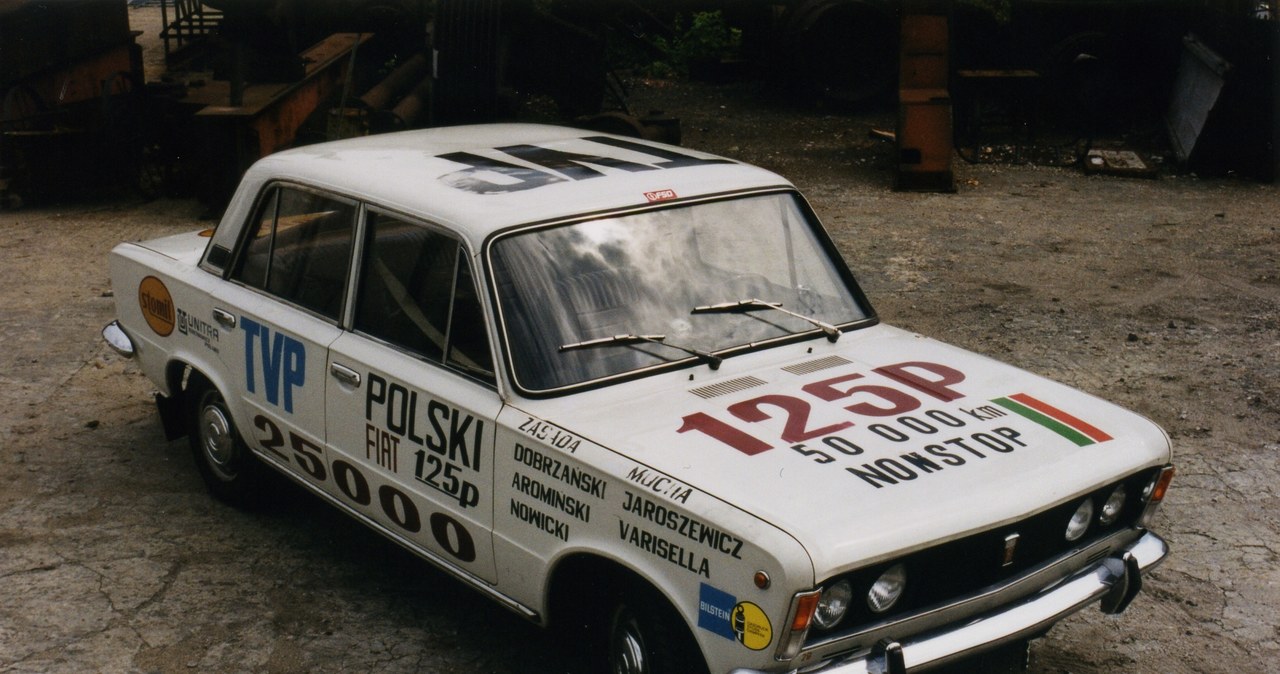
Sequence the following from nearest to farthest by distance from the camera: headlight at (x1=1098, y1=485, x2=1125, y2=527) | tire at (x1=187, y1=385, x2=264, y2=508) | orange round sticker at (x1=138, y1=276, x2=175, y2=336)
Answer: headlight at (x1=1098, y1=485, x2=1125, y2=527) → tire at (x1=187, y1=385, x2=264, y2=508) → orange round sticker at (x1=138, y1=276, x2=175, y2=336)

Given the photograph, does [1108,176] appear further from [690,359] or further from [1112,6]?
[690,359]

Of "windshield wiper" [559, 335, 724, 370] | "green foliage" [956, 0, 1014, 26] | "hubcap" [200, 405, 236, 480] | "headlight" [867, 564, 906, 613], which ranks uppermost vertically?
"green foliage" [956, 0, 1014, 26]

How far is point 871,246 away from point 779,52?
6785mm

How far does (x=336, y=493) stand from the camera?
14.7 ft

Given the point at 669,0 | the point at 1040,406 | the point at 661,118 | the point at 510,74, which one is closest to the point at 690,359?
the point at 1040,406

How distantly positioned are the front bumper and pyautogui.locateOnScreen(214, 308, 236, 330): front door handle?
2700 millimetres

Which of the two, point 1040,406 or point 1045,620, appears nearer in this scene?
point 1045,620

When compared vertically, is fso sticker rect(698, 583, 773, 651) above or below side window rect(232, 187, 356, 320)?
below

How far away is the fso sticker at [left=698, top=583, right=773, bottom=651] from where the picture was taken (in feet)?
9.73

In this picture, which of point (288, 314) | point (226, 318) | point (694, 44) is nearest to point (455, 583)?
point (288, 314)

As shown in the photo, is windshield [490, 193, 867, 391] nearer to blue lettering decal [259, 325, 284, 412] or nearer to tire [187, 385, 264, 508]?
blue lettering decal [259, 325, 284, 412]

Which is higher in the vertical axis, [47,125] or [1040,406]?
[1040,406]

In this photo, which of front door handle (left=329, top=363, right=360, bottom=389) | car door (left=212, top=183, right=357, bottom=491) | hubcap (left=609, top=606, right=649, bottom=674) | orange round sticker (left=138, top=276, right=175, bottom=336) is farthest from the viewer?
orange round sticker (left=138, top=276, right=175, bottom=336)

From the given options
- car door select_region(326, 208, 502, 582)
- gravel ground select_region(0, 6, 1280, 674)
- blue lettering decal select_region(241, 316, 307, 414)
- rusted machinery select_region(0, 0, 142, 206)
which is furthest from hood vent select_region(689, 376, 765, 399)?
rusted machinery select_region(0, 0, 142, 206)
